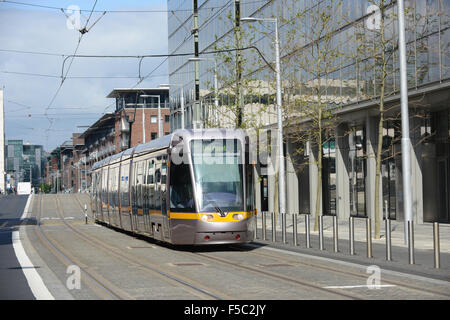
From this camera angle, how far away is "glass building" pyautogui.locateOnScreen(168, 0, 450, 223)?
2730 centimetres

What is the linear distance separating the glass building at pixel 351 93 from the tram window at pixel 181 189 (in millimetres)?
7668

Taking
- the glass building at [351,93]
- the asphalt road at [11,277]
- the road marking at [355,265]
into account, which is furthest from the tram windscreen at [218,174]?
the glass building at [351,93]

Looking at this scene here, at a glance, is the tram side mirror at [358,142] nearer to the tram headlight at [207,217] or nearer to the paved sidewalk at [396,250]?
the paved sidewalk at [396,250]

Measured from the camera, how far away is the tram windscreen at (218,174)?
18.2 m

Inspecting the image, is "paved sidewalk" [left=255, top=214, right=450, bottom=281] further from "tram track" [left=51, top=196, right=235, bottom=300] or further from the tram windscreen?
"tram track" [left=51, top=196, right=235, bottom=300]

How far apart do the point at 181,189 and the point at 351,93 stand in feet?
58.8

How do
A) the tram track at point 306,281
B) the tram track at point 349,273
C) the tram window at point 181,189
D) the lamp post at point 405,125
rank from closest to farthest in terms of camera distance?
1. the tram track at point 306,281
2. the tram track at point 349,273
3. the tram window at point 181,189
4. the lamp post at point 405,125

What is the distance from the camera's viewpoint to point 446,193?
104 ft

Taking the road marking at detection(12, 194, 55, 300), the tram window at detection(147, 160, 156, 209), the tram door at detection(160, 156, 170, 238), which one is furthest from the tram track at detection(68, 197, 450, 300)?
the road marking at detection(12, 194, 55, 300)

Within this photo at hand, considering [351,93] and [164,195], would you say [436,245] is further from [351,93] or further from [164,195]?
[351,93]

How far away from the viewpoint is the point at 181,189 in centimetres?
1866

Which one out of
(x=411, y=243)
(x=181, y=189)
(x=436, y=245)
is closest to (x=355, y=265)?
(x=411, y=243)
